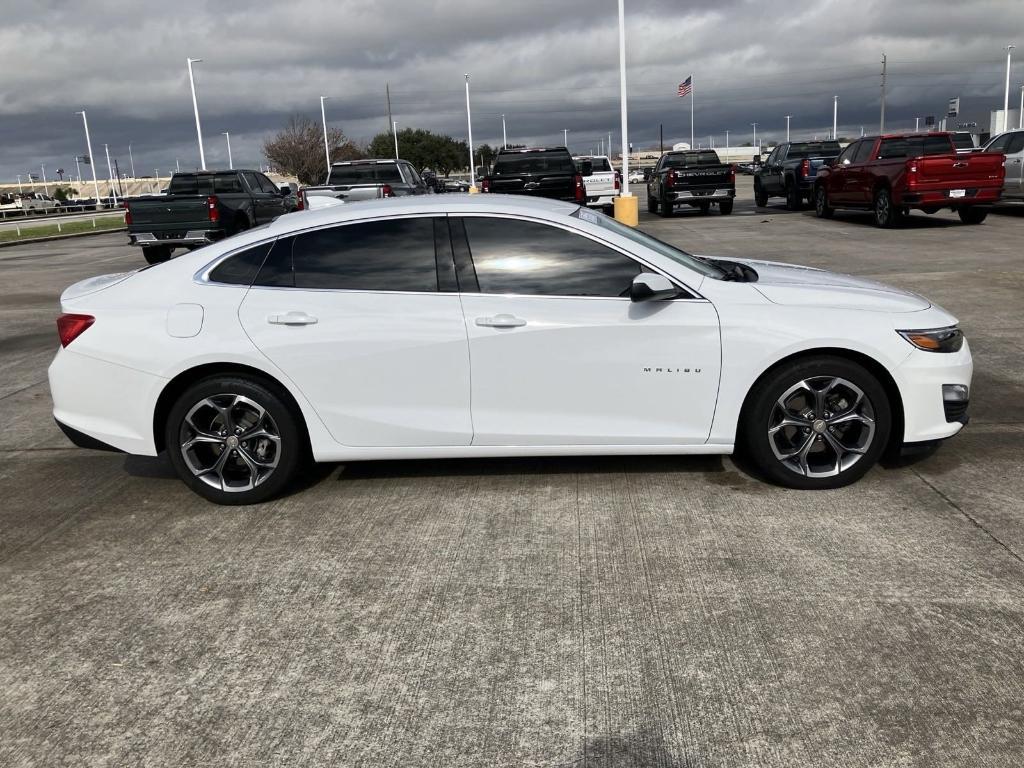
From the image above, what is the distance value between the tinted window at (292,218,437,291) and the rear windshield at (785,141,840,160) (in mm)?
27120

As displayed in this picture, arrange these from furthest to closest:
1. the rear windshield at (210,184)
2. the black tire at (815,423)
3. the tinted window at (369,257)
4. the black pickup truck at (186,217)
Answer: the rear windshield at (210,184) → the black pickup truck at (186,217) → the tinted window at (369,257) → the black tire at (815,423)

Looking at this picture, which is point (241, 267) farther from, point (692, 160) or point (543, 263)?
point (692, 160)

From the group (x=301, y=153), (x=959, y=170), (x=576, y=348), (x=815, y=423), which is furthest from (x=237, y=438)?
(x=301, y=153)

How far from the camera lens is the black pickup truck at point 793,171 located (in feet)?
90.8

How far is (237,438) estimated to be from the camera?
4973mm

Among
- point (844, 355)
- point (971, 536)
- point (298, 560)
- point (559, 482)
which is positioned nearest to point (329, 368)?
point (298, 560)

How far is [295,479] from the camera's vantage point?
514 centimetres

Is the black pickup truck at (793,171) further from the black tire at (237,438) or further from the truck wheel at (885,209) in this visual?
the black tire at (237,438)

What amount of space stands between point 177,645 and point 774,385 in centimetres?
304

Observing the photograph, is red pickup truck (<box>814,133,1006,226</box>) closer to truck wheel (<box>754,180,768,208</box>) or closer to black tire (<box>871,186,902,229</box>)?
black tire (<box>871,186,902,229</box>)

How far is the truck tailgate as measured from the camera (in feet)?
61.2

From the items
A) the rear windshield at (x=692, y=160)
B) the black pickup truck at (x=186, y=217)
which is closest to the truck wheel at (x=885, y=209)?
the rear windshield at (x=692, y=160)

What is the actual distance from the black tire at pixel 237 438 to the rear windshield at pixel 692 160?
24.6 metres

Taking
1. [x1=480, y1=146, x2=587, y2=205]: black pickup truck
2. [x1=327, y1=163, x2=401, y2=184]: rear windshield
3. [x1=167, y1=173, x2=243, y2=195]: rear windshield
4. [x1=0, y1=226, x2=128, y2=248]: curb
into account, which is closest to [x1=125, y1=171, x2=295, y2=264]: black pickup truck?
[x1=167, y1=173, x2=243, y2=195]: rear windshield
